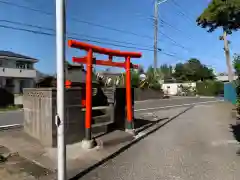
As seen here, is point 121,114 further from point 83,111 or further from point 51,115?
point 51,115

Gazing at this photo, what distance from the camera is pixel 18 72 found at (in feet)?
136

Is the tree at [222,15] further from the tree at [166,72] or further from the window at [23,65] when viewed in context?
the tree at [166,72]

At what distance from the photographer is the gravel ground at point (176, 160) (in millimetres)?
6023

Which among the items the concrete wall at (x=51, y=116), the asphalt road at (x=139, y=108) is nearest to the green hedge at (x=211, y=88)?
the asphalt road at (x=139, y=108)

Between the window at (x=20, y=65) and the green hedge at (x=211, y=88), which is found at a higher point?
the window at (x=20, y=65)

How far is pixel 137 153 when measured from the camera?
810cm

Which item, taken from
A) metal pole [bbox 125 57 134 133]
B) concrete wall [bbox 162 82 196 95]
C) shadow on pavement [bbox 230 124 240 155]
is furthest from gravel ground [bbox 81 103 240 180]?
concrete wall [bbox 162 82 196 95]

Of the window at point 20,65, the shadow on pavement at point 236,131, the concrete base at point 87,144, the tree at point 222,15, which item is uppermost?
the window at point 20,65

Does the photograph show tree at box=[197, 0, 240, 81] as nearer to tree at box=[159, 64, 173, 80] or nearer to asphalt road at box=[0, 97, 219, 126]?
asphalt road at box=[0, 97, 219, 126]

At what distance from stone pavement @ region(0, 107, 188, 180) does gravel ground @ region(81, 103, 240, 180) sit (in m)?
0.28

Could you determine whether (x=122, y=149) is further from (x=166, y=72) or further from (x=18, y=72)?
(x=166, y=72)

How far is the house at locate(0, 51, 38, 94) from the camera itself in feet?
130

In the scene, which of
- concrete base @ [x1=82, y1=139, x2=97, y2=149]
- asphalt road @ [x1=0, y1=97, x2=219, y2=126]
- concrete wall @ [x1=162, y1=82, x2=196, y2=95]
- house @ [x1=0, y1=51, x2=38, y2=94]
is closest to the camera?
concrete base @ [x1=82, y1=139, x2=97, y2=149]

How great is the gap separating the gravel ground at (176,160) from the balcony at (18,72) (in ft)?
108
